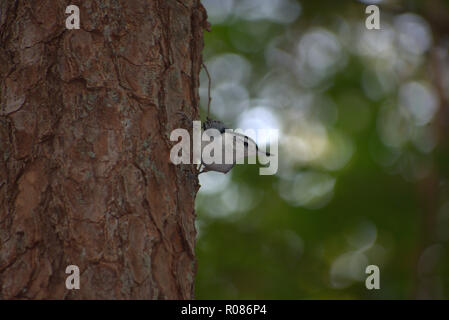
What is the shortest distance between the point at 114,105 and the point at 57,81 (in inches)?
11.4

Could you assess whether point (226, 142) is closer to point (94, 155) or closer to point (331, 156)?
point (94, 155)

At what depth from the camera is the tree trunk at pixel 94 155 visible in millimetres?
2062

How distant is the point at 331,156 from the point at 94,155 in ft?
14.3

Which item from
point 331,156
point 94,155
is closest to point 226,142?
point 94,155

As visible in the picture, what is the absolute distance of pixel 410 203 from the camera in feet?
18.9

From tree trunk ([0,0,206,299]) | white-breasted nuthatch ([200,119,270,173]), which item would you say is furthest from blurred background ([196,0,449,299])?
tree trunk ([0,0,206,299])

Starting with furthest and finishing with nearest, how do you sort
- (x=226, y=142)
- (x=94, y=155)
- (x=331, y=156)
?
(x=331, y=156)
(x=226, y=142)
(x=94, y=155)

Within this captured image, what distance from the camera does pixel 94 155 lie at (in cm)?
218

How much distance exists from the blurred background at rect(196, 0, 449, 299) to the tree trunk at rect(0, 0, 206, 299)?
11.7ft

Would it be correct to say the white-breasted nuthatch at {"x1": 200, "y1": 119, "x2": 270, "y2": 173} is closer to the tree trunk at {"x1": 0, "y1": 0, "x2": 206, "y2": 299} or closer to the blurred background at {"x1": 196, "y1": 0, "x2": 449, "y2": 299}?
the tree trunk at {"x1": 0, "y1": 0, "x2": 206, "y2": 299}

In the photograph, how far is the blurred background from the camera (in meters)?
5.61
